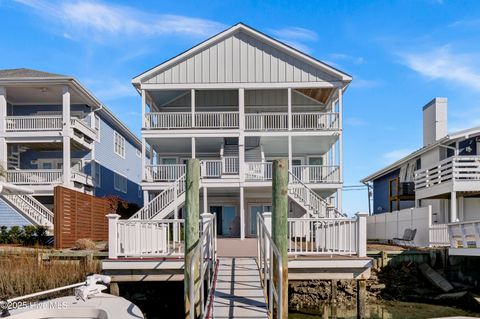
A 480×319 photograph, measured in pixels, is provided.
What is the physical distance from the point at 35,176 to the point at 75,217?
5945 millimetres

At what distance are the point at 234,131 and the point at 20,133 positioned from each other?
38.0 ft

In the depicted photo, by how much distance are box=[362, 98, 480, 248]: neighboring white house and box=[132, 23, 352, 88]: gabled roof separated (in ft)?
20.9

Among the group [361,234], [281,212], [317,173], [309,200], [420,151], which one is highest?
[420,151]

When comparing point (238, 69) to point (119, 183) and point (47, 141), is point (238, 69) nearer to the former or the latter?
Answer: point (47, 141)

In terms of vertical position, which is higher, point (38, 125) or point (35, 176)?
point (38, 125)

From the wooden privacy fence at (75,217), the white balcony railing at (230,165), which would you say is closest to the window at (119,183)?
the wooden privacy fence at (75,217)

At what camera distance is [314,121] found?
23.1m

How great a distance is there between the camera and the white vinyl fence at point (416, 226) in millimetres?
17859

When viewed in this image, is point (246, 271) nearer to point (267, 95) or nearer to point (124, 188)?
point (267, 95)

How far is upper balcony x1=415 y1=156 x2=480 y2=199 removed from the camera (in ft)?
64.8

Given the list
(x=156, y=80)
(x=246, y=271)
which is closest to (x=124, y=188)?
(x=156, y=80)

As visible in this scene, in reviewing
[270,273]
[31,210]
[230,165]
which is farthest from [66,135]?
[270,273]

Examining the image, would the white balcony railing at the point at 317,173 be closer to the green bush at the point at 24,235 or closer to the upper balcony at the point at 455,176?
the upper balcony at the point at 455,176

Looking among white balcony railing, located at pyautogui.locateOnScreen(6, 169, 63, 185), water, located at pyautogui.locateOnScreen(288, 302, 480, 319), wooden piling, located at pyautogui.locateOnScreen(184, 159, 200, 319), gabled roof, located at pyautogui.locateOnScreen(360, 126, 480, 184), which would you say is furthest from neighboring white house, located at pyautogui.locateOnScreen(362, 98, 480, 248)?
white balcony railing, located at pyautogui.locateOnScreen(6, 169, 63, 185)
